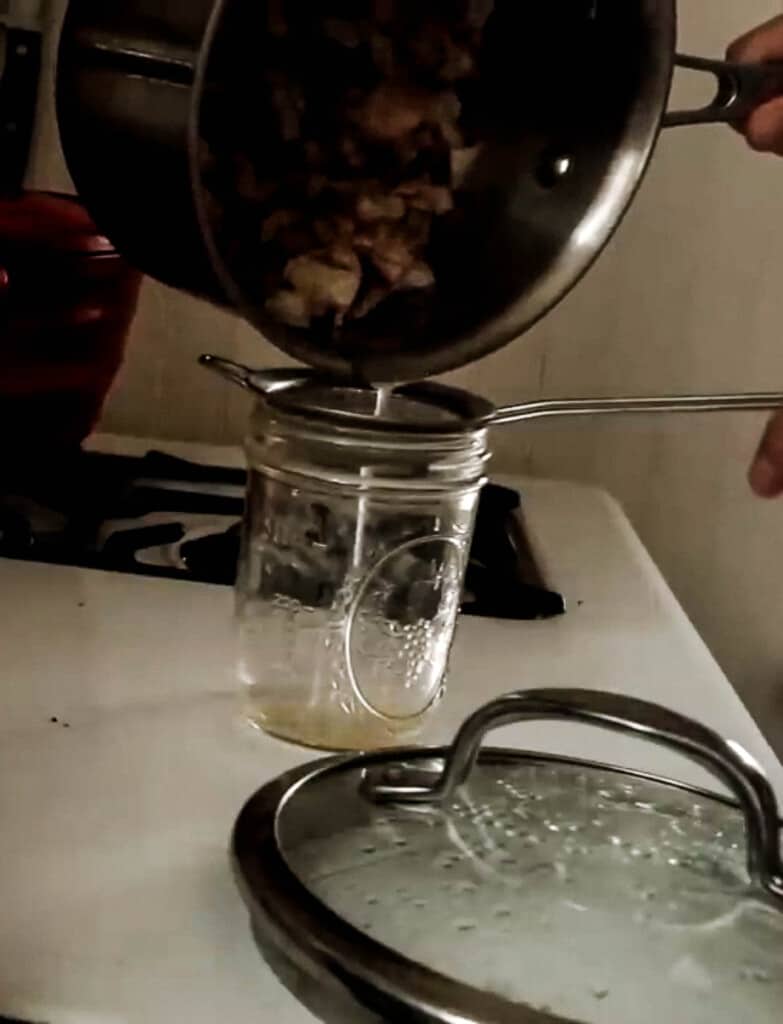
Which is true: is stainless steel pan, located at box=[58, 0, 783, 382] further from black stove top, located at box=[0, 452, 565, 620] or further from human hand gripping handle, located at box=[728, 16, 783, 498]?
black stove top, located at box=[0, 452, 565, 620]

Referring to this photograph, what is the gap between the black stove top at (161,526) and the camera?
0.83 m

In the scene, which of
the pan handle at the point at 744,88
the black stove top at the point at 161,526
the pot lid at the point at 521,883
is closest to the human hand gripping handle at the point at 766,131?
the pan handle at the point at 744,88

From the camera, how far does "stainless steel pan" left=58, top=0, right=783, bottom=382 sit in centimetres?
64

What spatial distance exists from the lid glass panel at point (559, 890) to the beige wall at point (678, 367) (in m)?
0.75

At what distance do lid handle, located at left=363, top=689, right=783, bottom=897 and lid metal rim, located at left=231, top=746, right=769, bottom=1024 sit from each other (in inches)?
3.1

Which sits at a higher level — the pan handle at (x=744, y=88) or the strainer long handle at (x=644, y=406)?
the pan handle at (x=744, y=88)

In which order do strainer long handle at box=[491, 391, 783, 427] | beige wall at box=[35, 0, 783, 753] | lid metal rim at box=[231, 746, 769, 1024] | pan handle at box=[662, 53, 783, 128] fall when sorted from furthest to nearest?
1. beige wall at box=[35, 0, 783, 753]
2. pan handle at box=[662, 53, 783, 128]
3. strainer long handle at box=[491, 391, 783, 427]
4. lid metal rim at box=[231, 746, 769, 1024]

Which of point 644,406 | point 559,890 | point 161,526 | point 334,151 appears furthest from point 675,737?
point 161,526

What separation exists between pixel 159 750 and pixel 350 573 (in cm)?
13

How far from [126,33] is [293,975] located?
427 millimetres

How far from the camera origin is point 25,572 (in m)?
0.79

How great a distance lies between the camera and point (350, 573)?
0.66m

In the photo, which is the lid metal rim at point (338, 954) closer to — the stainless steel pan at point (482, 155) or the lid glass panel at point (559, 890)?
the lid glass panel at point (559, 890)

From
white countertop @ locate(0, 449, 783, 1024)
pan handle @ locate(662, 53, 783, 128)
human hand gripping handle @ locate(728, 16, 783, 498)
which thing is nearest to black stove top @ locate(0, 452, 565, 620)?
white countertop @ locate(0, 449, 783, 1024)
